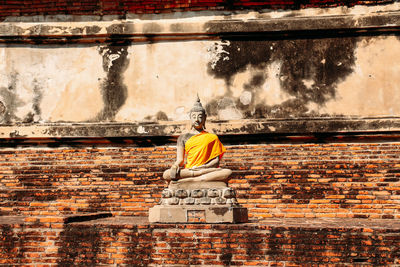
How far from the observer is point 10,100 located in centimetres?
940

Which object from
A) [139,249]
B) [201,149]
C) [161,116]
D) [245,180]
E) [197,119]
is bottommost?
[139,249]

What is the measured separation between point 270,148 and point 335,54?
6.76 feet

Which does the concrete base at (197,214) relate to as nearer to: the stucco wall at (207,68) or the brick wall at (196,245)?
the brick wall at (196,245)

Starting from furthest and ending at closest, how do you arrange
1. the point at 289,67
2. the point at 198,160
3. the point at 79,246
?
1. the point at 289,67
2. the point at 198,160
3. the point at 79,246

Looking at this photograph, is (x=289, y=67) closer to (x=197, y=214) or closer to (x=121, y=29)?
(x=121, y=29)

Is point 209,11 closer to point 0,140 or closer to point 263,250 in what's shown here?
point 0,140

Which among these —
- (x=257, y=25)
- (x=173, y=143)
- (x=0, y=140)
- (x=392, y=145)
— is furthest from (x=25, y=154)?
(x=392, y=145)

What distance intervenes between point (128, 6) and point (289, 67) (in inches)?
→ 123

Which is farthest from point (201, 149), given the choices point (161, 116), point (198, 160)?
point (161, 116)

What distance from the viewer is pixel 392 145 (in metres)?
8.38

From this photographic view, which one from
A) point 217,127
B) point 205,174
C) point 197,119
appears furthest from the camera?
point 217,127

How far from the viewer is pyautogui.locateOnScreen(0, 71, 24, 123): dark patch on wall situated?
30.7ft

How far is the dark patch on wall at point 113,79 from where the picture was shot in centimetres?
921

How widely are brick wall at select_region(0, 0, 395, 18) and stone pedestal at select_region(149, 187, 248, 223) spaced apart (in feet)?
14.0
